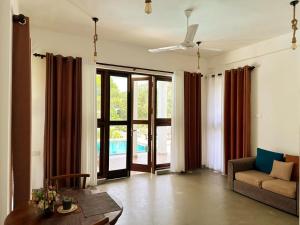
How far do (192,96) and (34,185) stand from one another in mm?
3957

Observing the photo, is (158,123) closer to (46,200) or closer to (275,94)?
(275,94)

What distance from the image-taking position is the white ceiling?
322 cm

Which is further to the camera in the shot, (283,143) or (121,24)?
(283,143)

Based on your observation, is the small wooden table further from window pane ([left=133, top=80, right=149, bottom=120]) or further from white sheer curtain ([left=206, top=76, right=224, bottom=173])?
white sheer curtain ([left=206, top=76, right=224, bottom=173])

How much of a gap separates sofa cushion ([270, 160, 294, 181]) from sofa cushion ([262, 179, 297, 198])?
0.12 metres

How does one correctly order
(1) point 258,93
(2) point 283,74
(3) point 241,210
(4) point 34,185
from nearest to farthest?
(3) point 241,210 → (4) point 34,185 → (2) point 283,74 → (1) point 258,93

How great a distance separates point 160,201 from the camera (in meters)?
3.87

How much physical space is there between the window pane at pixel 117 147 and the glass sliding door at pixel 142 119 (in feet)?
1.48

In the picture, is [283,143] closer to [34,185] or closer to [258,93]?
[258,93]

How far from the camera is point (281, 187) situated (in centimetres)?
357

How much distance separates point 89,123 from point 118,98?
0.94 meters

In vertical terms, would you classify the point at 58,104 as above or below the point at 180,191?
above

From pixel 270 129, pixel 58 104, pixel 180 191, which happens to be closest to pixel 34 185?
pixel 58 104

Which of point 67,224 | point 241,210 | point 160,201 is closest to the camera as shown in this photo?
point 67,224
